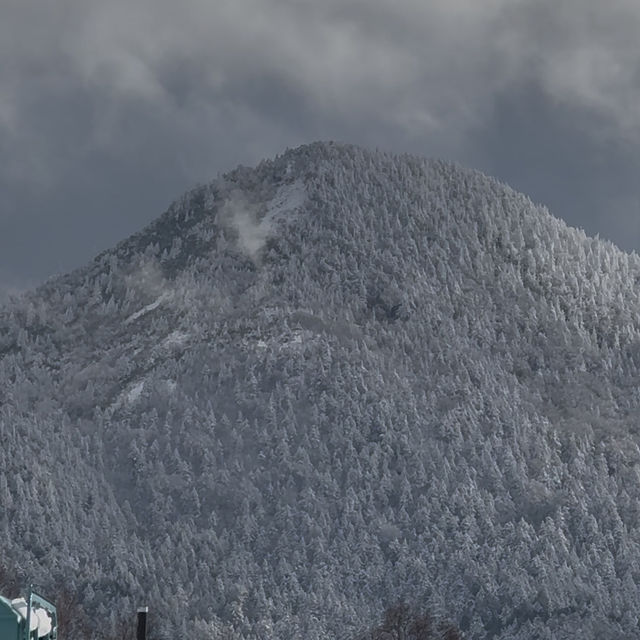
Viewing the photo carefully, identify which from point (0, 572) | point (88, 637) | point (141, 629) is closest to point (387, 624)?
point (88, 637)

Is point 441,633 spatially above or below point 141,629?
above

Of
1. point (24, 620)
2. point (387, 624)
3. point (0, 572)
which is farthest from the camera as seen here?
point (0, 572)

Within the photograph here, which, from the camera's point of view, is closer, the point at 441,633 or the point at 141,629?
the point at 141,629

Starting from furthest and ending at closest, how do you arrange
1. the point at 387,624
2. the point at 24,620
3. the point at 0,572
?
the point at 0,572, the point at 387,624, the point at 24,620

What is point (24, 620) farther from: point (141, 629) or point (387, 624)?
point (387, 624)

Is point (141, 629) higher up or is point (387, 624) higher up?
point (387, 624)

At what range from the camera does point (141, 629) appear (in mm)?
33625

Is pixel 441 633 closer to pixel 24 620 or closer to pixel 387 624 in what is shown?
pixel 387 624

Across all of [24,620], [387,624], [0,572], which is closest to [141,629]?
[24,620]

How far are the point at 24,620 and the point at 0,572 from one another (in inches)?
6483

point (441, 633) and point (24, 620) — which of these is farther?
point (441, 633)

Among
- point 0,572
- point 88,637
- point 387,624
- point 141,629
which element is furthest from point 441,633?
point 141,629

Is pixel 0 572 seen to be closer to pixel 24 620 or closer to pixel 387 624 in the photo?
pixel 387 624

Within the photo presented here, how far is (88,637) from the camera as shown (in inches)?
6245
